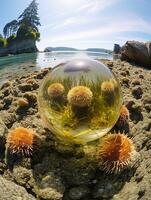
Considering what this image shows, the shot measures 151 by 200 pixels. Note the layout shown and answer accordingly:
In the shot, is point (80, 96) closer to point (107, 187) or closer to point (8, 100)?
point (107, 187)

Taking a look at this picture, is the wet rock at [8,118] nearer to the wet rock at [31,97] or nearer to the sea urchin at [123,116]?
the wet rock at [31,97]

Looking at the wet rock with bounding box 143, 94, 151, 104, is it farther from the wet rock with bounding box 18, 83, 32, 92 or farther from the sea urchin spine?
the wet rock with bounding box 18, 83, 32, 92

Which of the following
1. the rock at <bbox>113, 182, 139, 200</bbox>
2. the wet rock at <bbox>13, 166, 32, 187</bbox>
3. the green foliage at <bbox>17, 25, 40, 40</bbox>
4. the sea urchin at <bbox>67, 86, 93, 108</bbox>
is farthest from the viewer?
the green foliage at <bbox>17, 25, 40, 40</bbox>

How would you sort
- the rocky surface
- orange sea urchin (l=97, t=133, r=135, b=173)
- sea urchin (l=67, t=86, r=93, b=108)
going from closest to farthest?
the rocky surface → orange sea urchin (l=97, t=133, r=135, b=173) → sea urchin (l=67, t=86, r=93, b=108)

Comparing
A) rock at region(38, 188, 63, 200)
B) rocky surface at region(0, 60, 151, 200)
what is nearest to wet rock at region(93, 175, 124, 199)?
rocky surface at region(0, 60, 151, 200)

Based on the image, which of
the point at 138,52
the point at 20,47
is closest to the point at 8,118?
the point at 138,52

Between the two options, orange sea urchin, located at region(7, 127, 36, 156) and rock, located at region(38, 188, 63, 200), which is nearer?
rock, located at region(38, 188, 63, 200)
